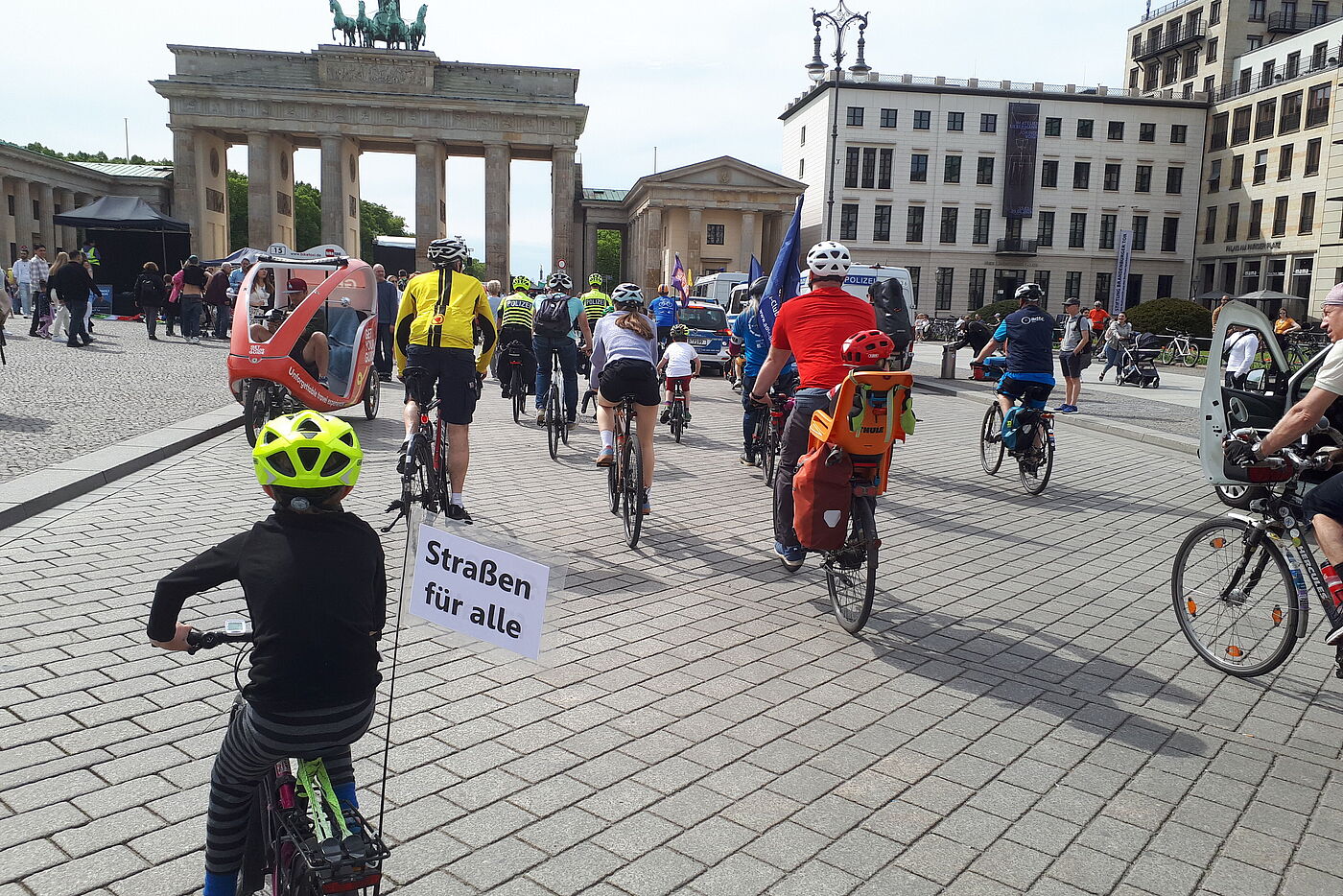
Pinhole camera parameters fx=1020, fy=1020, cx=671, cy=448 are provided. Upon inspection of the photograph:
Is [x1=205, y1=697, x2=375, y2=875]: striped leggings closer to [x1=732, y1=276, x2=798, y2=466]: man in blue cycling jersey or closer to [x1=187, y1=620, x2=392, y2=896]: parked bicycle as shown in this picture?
[x1=187, y1=620, x2=392, y2=896]: parked bicycle

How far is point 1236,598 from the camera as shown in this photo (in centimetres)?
488

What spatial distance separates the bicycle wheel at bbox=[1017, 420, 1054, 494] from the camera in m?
9.43

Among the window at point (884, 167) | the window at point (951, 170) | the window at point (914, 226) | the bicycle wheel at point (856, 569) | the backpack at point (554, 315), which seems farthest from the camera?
the window at point (914, 226)

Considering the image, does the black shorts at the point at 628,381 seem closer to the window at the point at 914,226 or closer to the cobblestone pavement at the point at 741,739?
the cobblestone pavement at the point at 741,739

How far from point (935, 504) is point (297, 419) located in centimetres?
733

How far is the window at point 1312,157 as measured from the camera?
59.9 m

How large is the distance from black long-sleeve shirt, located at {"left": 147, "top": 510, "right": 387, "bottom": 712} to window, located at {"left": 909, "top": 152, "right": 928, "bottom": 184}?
242ft

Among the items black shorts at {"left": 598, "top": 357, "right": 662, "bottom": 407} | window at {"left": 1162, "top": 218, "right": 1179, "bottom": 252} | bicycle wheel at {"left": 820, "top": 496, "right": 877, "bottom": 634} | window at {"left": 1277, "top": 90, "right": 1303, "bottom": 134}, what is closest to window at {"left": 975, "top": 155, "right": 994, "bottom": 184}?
window at {"left": 1162, "top": 218, "right": 1179, "bottom": 252}

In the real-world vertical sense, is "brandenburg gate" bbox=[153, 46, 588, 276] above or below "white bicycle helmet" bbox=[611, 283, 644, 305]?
above

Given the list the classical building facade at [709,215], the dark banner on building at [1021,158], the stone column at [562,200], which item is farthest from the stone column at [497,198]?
the dark banner on building at [1021,158]

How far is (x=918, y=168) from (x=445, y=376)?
2745 inches

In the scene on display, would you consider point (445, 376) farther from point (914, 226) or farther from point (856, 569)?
point (914, 226)

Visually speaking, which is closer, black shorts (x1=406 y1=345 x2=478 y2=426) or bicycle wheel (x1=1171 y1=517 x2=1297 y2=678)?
bicycle wheel (x1=1171 y1=517 x2=1297 y2=678)

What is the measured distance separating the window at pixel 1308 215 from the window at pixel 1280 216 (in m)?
1.60
